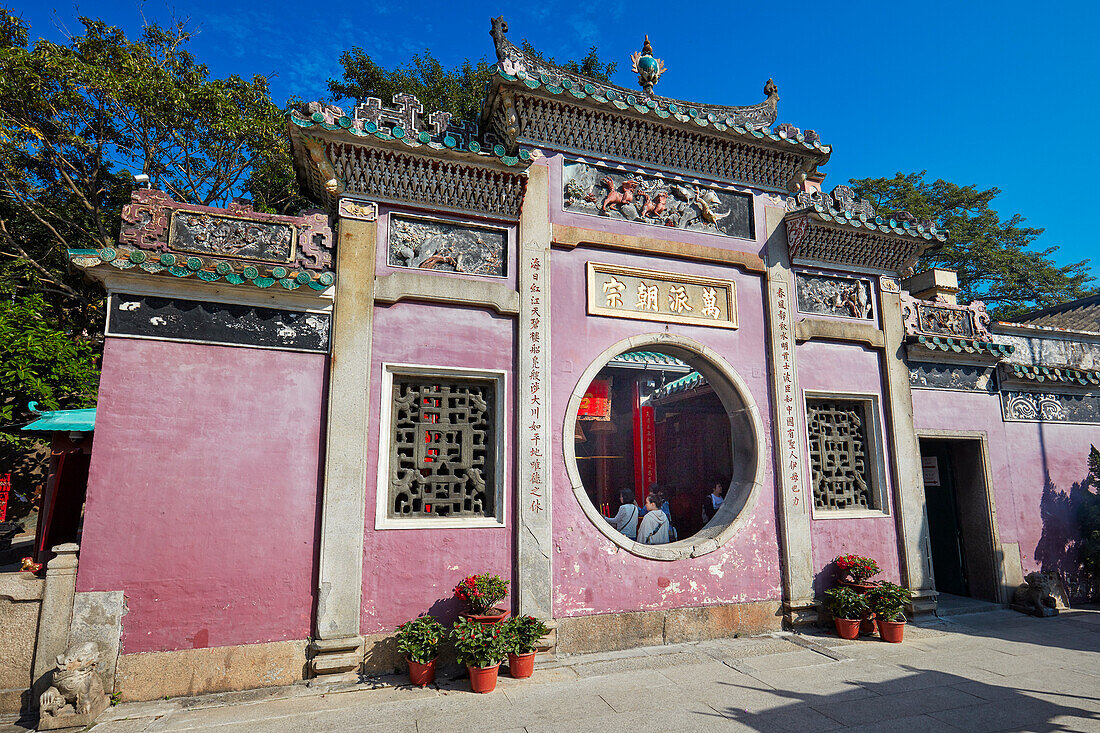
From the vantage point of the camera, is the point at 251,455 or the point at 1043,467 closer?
the point at 251,455

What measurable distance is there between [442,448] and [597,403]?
6.90m

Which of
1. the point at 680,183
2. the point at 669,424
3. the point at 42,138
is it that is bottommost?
the point at 669,424

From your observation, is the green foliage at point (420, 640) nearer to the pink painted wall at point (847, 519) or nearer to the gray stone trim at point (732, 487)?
the gray stone trim at point (732, 487)

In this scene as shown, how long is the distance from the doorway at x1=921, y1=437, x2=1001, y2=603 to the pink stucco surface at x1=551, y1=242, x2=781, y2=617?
3136mm

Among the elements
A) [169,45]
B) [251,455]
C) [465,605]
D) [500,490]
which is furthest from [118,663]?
[169,45]

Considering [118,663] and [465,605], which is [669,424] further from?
[118,663]

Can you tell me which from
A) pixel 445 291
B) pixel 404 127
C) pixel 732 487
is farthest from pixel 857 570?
pixel 404 127

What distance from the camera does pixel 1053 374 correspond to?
8016 mm

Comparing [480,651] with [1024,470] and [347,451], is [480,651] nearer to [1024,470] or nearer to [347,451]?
[347,451]

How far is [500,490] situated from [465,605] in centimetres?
105

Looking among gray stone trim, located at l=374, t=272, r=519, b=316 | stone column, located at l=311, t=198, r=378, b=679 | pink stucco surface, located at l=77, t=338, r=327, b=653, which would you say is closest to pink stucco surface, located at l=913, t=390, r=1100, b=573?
gray stone trim, located at l=374, t=272, r=519, b=316

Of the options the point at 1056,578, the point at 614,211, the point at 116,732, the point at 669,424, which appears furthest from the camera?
the point at 669,424

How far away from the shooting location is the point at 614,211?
6551 millimetres

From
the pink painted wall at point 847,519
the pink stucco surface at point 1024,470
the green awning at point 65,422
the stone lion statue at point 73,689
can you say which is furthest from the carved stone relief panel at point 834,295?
the green awning at point 65,422
